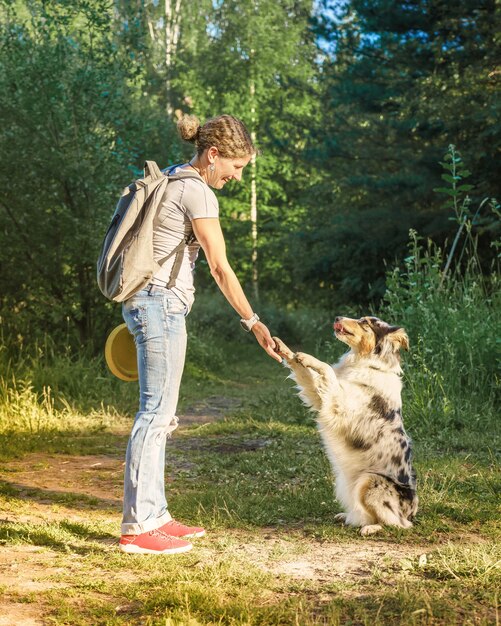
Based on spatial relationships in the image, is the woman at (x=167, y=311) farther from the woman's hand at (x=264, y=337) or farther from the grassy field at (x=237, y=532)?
the grassy field at (x=237, y=532)

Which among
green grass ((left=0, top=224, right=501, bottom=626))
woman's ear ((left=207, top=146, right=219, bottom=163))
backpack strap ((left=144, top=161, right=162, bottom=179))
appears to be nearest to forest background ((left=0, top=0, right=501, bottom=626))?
green grass ((left=0, top=224, right=501, bottom=626))

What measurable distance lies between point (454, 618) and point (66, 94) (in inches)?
347

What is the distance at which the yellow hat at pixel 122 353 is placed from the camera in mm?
4520

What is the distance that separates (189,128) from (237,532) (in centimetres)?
246

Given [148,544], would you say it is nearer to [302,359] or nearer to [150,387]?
[150,387]

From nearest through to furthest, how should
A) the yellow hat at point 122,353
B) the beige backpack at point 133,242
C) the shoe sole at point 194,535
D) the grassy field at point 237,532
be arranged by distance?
the grassy field at point 237,532, the beige backpack at point 133,242, the yellow hat at point 122,353, the shoe sole at point 194,535

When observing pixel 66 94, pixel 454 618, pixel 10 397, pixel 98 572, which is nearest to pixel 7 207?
pixel 66 94

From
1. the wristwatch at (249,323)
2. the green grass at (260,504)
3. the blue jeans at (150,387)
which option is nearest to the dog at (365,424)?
the green grass at (260,504)

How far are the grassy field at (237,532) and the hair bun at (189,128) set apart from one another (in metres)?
2.31

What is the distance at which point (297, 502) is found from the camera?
5539mm

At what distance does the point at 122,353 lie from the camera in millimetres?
4594

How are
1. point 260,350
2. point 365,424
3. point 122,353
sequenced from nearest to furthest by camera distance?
point 122,353 < point 365,424 < point 260,350

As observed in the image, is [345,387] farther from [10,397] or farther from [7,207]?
[7,207]

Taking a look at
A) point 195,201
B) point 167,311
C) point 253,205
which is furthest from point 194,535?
point 253,205
